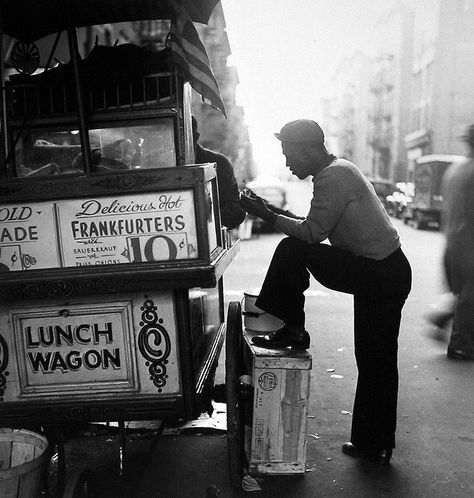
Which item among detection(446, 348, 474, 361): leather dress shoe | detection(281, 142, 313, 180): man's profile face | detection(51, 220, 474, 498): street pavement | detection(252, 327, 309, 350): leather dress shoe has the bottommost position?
detection(446, 348, 474, 361): leather dress shoe

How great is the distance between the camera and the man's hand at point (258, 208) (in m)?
3.67

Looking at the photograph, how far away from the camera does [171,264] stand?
9.52 feet

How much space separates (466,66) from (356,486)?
148 ft

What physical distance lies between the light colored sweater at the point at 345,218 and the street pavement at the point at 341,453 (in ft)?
4.46

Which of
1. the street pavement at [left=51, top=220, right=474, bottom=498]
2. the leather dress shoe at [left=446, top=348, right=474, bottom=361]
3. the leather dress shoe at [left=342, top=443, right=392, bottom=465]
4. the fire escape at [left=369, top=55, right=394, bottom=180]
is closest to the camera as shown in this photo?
the street pavement at [left=51, top=220, right=474, bottom=498]

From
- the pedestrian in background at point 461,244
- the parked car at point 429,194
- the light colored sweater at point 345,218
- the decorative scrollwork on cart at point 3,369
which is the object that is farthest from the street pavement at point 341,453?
the parked car at point 429,194

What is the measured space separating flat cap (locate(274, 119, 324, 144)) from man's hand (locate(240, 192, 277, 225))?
0.40m

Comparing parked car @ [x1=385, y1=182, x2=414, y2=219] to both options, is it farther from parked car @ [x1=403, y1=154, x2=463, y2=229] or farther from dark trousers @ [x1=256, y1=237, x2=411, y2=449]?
dark trousers @ [x1=256, y1=237, x2=411, y2=449]

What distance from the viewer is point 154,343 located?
10.0 feet

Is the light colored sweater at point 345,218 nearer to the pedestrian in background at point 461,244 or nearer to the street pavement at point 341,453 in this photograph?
the street pavement at point 341,453

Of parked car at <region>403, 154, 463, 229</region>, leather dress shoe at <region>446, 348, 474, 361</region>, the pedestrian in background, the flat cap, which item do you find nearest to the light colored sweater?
the flat cap

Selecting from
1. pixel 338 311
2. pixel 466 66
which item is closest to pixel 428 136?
pixel 466 66

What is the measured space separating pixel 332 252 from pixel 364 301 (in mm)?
394

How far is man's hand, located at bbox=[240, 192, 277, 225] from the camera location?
144 inches
